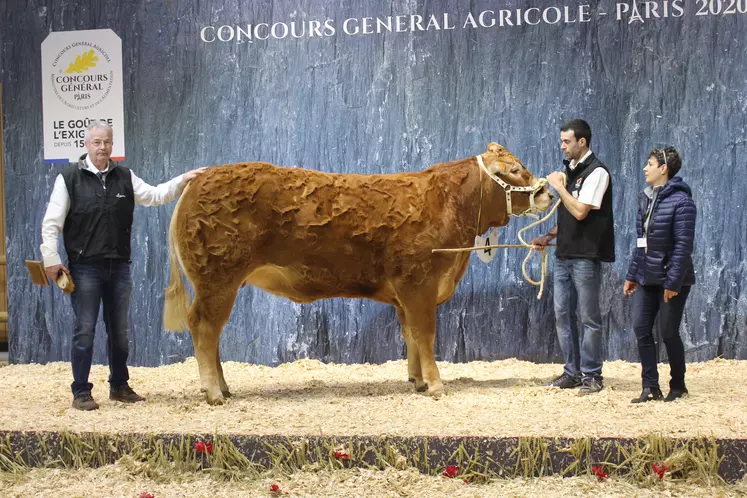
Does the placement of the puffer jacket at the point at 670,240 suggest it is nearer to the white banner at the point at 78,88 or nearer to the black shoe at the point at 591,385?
the black shoe at the point at 591,385

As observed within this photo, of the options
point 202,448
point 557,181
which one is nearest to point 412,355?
point 557,181

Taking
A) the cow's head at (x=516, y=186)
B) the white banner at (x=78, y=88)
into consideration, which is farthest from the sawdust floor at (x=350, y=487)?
the white banner at (x=78, y=88)

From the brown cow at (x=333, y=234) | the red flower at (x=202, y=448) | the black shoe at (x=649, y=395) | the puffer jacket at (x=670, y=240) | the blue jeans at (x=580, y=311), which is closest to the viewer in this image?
the red flower at (x=202, y=448)

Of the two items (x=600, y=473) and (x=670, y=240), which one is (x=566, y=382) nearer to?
(x=670, y=240)

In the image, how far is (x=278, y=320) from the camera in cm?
695

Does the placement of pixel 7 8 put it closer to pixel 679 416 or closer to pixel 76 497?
pixel 76 497

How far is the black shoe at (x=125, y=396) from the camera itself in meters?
5.39

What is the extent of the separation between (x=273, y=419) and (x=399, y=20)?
3489 mm

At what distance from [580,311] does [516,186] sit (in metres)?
0.91

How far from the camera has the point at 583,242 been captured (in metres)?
5.45

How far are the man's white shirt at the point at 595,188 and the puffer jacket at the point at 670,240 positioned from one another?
1.29ft

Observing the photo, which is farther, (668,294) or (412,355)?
(412,355)

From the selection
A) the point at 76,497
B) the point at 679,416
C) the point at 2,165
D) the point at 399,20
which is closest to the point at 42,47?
the point at 2,165

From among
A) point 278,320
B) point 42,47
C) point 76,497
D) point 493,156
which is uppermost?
point 42,47
